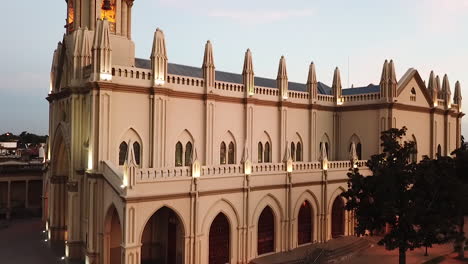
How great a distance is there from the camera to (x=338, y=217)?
32.2 m

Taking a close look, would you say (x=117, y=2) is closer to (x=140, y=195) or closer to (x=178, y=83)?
(x=178, y=83)

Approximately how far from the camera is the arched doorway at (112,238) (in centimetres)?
2345

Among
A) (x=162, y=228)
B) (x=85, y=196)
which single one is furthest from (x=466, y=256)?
(x=85, y=196)

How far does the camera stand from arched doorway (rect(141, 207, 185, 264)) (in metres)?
25.6

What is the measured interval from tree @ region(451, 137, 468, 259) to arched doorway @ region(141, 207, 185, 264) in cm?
1624

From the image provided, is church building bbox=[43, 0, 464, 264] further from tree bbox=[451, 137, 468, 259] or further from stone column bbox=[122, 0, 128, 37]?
tree bbox=[451, 137, 468, 259]

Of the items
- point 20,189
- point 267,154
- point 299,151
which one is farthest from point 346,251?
point 20,189

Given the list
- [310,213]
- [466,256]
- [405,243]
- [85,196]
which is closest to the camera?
[405,243]

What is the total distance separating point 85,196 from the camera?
25.6 meters

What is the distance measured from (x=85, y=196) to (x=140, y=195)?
670cm

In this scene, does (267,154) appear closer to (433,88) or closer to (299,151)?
(299,151)

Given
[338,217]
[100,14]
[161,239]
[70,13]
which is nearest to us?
Answer: [161,239]

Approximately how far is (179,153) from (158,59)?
6600mm

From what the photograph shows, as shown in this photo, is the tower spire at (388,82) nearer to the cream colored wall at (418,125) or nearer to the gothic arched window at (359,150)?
the cream colored wall at (418,125)
